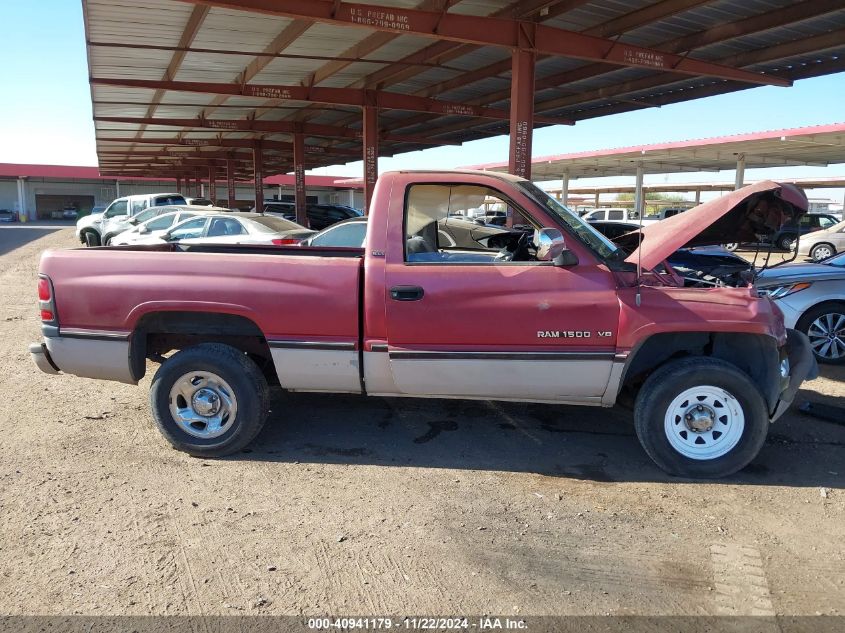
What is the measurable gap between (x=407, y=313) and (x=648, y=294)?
5.24 ft

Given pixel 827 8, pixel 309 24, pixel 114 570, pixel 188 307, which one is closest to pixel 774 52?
pixel 827 8

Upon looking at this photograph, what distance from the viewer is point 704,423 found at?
13.9ft

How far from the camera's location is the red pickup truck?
13.7ft

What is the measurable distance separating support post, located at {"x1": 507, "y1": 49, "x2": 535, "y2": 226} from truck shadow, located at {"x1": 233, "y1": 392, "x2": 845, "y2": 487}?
9067 millimetres

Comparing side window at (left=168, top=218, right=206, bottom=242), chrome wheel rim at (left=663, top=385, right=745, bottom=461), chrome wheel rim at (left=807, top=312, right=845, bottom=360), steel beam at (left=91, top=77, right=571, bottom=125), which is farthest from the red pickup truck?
steel beam at (left=91, top=77, right=571, bottom=125)

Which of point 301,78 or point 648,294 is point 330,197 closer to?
point 301,78

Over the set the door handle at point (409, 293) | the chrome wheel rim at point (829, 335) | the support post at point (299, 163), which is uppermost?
the support post at point (299, 163)

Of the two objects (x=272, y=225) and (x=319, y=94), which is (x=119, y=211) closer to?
(x=319, y=94)

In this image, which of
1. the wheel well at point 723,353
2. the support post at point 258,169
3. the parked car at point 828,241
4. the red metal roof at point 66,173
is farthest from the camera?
the red metal roof at point 66,173

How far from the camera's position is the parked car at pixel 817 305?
7149 mm

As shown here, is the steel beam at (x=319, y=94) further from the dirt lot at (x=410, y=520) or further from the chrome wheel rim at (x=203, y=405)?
the chrome wheel rim at (x=203, y=405)

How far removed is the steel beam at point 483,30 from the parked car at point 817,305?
746 centimetres

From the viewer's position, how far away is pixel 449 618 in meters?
2.85

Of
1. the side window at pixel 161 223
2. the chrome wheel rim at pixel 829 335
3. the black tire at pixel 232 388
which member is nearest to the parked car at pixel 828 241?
the chrome wheel rim at pixel 829 335
